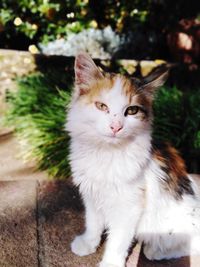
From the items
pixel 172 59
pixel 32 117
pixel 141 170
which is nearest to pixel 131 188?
pixel 141 170

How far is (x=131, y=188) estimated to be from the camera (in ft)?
8.87

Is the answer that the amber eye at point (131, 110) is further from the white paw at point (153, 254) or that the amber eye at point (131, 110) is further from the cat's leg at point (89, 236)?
the white paw at point (153, 254)

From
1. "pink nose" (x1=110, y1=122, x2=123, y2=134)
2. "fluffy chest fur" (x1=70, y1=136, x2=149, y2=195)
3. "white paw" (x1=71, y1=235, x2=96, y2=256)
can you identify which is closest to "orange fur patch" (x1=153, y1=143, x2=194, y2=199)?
"fluffy chest fur" (x1=70, y1=136, x2=149, y2=195)

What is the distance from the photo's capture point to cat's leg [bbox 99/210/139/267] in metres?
2.71

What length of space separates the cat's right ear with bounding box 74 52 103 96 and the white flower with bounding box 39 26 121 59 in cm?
396

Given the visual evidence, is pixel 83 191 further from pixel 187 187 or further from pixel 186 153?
pixel 186 153

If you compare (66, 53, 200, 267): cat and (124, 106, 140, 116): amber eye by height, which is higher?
(124, 106, 140, 116): amber eye

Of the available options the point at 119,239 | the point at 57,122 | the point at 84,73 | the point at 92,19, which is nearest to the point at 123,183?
the point at 119,239

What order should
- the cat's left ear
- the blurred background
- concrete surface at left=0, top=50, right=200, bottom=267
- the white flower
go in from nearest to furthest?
the cat's left ear, concrete surface at left=0, top=50, right=200, bottom=267, the blurred background, the white flower

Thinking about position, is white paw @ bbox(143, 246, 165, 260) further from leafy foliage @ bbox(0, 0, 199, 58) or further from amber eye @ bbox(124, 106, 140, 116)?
leafy foliage @ bbox(0, 0, 199, 58)

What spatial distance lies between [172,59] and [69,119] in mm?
4829

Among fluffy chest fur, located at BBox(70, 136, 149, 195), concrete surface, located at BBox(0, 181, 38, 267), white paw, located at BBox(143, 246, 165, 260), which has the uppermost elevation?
fluffy chest fur, located at BBox(70, 136, 149, 195)

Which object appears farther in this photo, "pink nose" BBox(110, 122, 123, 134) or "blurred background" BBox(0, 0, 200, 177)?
"blurred background" BBox(0, 0, 200, 177)

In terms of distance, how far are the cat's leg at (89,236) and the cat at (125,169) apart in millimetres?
61
